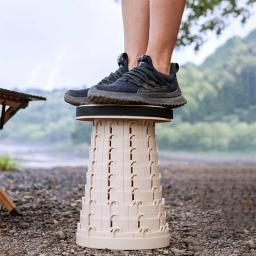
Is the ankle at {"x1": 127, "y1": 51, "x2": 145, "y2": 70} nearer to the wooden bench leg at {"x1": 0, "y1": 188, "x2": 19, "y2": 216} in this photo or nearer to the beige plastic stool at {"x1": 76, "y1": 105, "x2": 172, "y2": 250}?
the beige plastic stool at {"x1": 76, "y1": 105, "x2": 172, "y2": 250}

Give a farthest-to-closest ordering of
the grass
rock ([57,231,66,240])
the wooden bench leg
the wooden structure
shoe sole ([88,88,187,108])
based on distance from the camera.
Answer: the grass
the wooden bench leg
the wooden structure
rock ([57,231,66,240])
shoe sole ([88,88,187,108])

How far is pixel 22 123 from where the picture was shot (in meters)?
11.4

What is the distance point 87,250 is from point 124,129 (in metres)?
0.46

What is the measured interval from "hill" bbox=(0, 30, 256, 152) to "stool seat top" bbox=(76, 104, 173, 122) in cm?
896

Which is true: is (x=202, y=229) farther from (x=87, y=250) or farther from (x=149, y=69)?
(x=149, y=69)

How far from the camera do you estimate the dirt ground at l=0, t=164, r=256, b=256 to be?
236cm

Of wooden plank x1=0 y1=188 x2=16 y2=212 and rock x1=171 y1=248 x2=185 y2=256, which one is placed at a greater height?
wooden plank x1=0 y1=188 x2=16 y2=212

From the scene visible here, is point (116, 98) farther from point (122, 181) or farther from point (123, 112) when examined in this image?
point (122, 181)

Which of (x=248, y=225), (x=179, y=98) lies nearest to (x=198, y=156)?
(x=248, y=225)

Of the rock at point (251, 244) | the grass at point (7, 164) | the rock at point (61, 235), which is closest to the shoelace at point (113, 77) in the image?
the rock at point (61, 235)

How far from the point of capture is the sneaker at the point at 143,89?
7.10ft

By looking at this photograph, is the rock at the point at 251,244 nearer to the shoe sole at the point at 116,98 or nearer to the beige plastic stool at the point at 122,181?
the beige plastic stool at the point at 122,181

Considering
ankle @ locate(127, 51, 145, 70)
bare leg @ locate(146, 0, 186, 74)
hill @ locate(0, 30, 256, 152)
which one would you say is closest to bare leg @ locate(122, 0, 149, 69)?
ankle @ locate(127, 51, 145, 70)

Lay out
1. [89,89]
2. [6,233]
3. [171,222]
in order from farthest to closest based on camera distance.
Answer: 1. [171,222]
2. [6,233]
3. [89,89]
